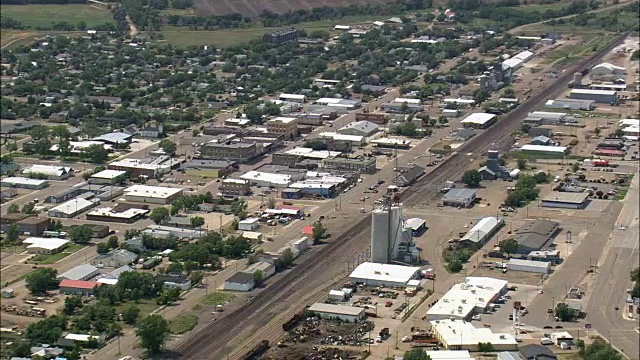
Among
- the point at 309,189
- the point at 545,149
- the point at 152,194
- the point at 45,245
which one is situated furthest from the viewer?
the point at 545,149

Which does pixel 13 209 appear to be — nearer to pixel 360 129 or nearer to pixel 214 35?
pixel 360 129

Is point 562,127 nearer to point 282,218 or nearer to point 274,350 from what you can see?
point 282,218

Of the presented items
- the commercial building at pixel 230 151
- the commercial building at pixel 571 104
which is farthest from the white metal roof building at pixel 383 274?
the commercial building at pixel 571 104

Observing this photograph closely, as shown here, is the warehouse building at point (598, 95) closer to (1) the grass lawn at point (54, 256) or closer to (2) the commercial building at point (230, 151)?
(2) the commercial building at point (230, 151)

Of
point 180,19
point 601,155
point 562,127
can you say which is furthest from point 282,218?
point 180,19

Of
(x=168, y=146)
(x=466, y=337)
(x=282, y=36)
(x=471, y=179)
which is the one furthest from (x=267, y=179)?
(x=282, y=36)

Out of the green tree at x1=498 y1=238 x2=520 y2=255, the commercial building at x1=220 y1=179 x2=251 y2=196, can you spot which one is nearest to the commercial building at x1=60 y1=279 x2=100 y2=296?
the green tree at x1=498 y1=238 x2=520 y2=255

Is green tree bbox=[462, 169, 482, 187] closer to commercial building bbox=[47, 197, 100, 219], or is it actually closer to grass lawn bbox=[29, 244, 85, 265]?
commercial building bbox=[47, 197, 100, 219]
